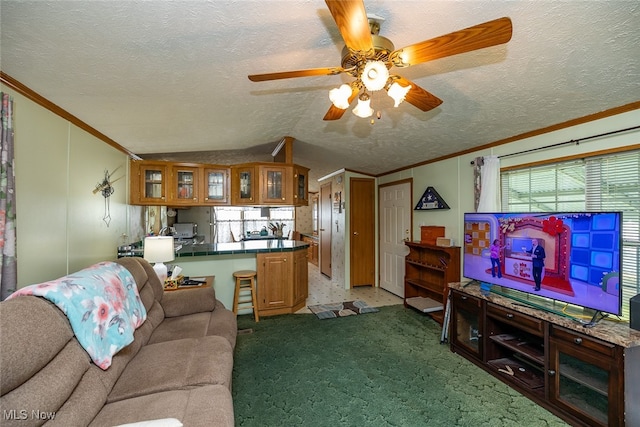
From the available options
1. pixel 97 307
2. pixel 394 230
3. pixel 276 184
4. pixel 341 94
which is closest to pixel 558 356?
pixel 341 94

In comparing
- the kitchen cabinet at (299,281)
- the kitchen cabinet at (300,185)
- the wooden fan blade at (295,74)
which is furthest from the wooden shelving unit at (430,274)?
the wooden fan blade at (295,74)

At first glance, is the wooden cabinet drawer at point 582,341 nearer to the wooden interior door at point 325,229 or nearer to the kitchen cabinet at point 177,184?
the kitchen cabinet at point 177,184

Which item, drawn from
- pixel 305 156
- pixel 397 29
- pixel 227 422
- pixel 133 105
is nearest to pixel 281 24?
pixel 397 29

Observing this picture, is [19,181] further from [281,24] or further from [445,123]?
[445,123]

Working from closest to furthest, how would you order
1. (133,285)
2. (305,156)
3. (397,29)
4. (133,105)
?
(397,29) < (133,285) < (133,105) < (305,156)

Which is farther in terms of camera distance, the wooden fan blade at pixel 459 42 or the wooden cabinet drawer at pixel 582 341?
the wooden cabinet drawer at pixel 582 341

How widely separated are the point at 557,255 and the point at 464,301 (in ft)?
2.87

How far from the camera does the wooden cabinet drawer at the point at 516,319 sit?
1991mm

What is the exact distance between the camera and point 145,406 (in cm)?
129

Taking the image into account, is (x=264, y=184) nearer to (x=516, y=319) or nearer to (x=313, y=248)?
(x=516, y=319)

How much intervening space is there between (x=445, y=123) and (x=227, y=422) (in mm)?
2909

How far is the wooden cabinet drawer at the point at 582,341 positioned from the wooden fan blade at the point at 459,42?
1.80 meters

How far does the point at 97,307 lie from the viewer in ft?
4.84

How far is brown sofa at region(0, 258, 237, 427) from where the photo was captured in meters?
0.98
